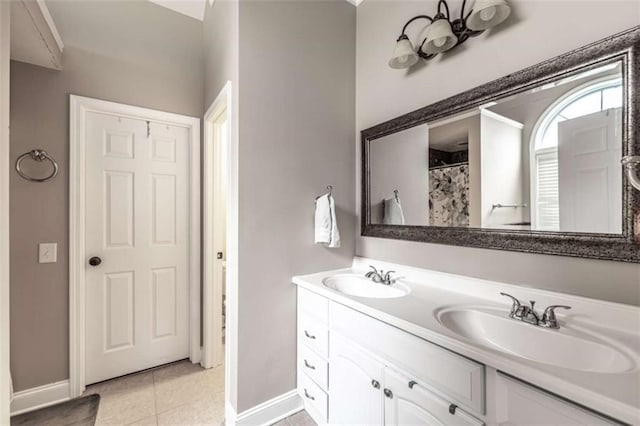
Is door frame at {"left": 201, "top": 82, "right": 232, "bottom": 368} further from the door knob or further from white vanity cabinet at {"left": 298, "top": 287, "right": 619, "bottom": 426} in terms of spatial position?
white vanity cabinet at {"left": 298, "top": 287, "right": 619, "bottom": 426}

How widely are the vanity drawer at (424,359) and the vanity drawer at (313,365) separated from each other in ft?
1.11

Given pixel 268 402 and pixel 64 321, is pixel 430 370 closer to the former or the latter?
pixel 268 402

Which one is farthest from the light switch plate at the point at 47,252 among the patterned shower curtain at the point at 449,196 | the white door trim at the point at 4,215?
the patterned shower curtain at the point at 449,196

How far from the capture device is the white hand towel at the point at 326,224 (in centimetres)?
172

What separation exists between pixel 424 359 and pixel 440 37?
1.45 m

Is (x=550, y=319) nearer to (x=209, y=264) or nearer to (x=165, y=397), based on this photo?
(x=209, y=264)

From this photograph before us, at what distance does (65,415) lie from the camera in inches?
67.9

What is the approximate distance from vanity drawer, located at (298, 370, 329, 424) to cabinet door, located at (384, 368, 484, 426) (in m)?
0.50

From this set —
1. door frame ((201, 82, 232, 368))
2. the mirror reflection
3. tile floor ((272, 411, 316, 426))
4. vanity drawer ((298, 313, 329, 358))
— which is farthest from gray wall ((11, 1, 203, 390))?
the mirror reflection

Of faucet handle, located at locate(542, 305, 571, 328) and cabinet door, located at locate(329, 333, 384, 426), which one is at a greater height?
faucet handle, located at locate(542, 305, 571, 328)

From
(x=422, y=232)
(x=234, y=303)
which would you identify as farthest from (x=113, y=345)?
(x=422, y=232)

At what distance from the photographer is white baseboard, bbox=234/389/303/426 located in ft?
5.11

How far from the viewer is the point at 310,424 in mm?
1635

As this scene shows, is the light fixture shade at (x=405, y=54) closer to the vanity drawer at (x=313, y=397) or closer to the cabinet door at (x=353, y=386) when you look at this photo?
the cabinet door at (x=353, y=386)
